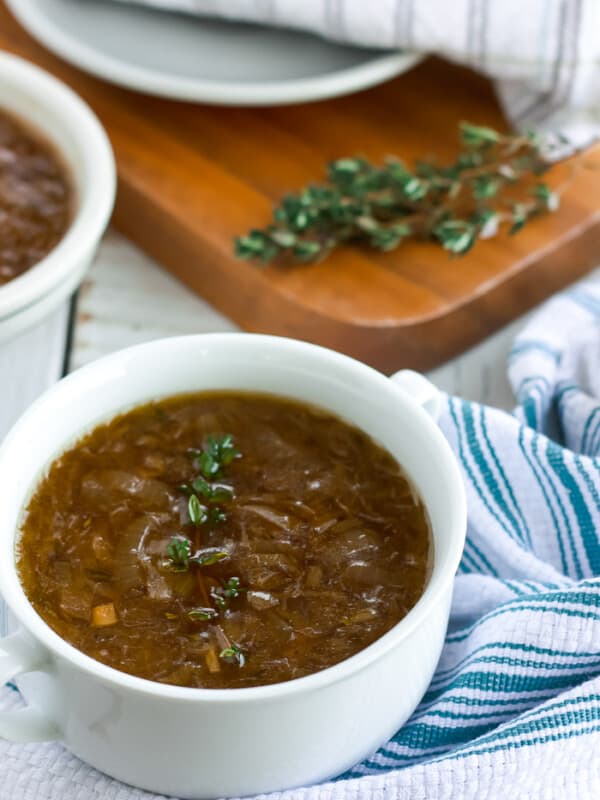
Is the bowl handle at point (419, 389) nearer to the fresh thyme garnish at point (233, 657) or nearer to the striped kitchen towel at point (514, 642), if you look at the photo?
the striped kitchen towel at point (514, 642)

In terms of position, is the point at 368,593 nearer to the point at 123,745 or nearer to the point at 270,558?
the point at 270,558

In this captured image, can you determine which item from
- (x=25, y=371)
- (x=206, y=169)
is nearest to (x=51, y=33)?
(x=206, y=169)

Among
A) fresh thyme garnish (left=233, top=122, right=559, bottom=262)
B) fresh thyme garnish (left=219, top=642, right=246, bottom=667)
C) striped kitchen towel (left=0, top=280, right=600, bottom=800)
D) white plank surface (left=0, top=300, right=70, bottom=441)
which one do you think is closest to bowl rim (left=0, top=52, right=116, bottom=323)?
white plank surface (left=0, top=300, right=70, bottom=441)

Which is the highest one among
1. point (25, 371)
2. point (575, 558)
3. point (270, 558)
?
point (270, 558)

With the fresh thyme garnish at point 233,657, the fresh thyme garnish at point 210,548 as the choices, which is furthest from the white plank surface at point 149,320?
the fresh thyme garnish at point 233,657

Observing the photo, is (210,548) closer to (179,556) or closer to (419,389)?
(179,556)

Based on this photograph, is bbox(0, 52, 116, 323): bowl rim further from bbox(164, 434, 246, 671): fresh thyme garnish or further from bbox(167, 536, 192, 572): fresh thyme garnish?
bbox(167, 536, 192, 572): fresh thyme garnish

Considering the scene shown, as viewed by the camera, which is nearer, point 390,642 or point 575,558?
point 390,642
